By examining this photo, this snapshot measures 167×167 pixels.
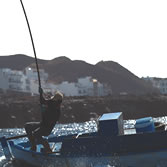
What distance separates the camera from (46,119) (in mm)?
16016

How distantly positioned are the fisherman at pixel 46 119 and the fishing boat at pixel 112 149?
0.66 metres

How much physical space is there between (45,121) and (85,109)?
6941 cm

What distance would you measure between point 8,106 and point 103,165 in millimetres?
68768

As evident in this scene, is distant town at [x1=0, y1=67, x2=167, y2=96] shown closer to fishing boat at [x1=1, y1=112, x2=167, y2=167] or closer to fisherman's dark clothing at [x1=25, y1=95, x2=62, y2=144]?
fisherman's dark clothing at [x1=25, y1=95, x2=62, y2=144]

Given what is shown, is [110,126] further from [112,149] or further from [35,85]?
[35,85]

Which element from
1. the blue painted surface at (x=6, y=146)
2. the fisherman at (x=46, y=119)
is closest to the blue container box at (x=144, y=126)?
the fisherman at (x=46, y=119)

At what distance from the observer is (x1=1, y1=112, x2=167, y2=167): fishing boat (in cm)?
1554

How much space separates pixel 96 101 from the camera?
3674 inches

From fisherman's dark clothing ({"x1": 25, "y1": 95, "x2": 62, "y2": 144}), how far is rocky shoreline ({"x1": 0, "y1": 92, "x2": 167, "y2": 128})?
182 feet

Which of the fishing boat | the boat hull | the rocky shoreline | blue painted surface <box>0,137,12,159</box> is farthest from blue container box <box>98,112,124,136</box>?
the rocky shoreline

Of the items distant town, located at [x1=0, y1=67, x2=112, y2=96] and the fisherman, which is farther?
distant town, located at [x1=0, y1=67, x2=112, y2=96]

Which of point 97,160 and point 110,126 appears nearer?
point 97,160

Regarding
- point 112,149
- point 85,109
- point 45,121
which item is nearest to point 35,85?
point 85,109

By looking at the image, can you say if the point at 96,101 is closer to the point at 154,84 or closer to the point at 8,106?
the point at 8,106
